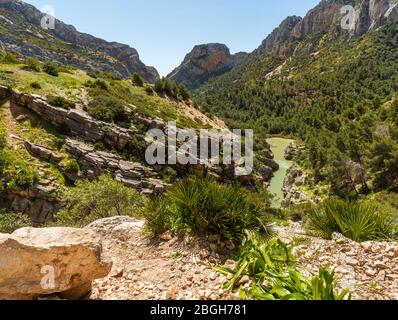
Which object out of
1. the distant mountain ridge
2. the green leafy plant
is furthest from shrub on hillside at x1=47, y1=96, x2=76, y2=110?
the distant mountain ridge

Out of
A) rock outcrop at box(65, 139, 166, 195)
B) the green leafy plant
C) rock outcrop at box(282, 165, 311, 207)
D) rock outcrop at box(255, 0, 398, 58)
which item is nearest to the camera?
the green leafy plant

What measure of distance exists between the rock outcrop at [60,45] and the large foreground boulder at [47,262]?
117 m

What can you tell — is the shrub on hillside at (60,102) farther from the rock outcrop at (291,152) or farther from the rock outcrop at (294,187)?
the rock outcrop at (291,152)

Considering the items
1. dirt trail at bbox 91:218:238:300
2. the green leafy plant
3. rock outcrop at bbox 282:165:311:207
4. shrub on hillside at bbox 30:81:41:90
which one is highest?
shrub on hillside at bbox 30:81:41:90

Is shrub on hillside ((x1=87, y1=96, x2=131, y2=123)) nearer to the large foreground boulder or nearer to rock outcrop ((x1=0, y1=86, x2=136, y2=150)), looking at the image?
rock outcrop ((x1=0, y1=86, x2=136, y2=150))

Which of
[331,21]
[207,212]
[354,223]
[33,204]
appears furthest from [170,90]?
[331,21]

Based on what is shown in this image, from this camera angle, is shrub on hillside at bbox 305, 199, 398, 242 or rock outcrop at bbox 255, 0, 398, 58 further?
rock outcrop at bbox 255, 0, 398, 58

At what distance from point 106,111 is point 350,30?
140394 mm

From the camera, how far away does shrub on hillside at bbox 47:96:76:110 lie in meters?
31.4

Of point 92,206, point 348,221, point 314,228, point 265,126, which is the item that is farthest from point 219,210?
point 265,126

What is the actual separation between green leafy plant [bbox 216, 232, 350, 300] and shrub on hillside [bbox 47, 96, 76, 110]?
31178mm

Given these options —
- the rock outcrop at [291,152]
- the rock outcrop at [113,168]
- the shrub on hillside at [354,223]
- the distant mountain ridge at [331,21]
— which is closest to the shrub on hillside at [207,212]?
the shrub on hillside at [354,223]

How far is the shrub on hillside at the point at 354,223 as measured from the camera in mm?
6719

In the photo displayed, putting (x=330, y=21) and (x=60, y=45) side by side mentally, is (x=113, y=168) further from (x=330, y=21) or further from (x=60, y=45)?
(x=330, y=21)
